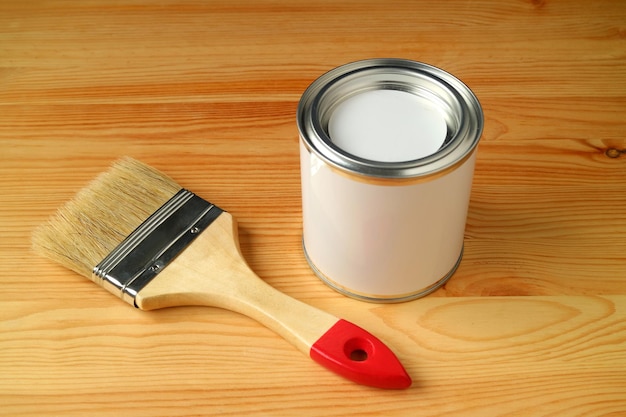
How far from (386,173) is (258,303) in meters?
0.21

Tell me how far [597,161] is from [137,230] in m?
0.61

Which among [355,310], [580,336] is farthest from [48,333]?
[580,336]

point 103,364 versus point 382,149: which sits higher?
point 382,149

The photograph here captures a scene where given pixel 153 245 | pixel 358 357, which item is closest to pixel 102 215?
pixel 153 245

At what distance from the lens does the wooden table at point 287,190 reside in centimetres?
85

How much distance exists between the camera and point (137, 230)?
94 centimetres

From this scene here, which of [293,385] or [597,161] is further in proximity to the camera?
[597,161]

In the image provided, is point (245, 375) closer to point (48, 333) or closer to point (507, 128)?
point (48, 333)

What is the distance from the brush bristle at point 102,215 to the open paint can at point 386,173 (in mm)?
199

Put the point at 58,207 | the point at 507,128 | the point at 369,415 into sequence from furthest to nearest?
the point at 507,128, the point at 58,207, the point at 369,415

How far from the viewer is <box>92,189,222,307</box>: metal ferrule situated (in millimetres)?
908

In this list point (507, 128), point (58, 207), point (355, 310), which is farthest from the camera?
point (507, 128)

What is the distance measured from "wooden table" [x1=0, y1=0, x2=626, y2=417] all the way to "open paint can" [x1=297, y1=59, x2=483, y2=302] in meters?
0.05

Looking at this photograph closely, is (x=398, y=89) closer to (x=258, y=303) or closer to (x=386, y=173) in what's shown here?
(x=386, y=173)
